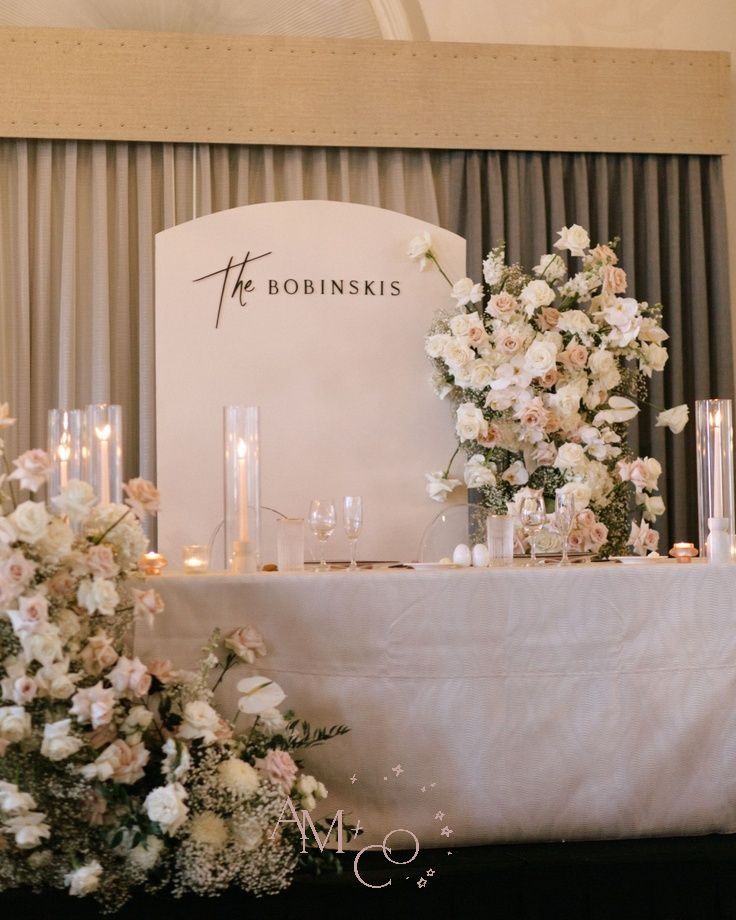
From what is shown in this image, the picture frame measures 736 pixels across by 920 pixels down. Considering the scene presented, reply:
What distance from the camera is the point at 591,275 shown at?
3434mm

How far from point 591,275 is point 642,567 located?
135cm

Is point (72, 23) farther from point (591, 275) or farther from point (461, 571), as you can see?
point (461, 571)

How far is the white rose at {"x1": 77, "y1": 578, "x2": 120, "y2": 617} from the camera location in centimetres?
188

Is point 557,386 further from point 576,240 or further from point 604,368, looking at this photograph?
point 576,240

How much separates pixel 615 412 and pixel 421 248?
3.14 ft

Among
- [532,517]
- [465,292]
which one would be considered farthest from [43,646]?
[465,292]

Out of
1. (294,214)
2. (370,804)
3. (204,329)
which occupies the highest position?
(294,214)

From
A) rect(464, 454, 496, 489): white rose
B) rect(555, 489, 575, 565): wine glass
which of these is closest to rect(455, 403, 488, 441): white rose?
rect(464, 454, 496, 489): white rose

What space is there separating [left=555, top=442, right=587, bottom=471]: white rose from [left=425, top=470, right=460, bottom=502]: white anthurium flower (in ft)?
2.07

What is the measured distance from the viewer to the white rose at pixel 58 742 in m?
1.80

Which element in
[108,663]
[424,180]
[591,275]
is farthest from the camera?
[424,180]

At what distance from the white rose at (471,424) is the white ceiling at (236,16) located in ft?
7.95

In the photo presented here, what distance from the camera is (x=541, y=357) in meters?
3.30

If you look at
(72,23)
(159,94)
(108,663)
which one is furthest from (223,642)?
(72,23)
